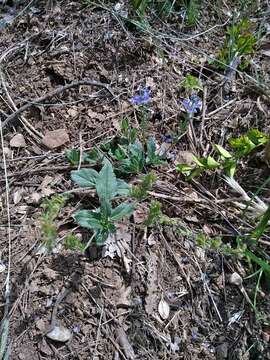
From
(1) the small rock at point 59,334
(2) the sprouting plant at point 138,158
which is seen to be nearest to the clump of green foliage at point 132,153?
(2) the sprouting plant at point 138,158

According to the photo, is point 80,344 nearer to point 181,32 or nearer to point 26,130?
point 26,130

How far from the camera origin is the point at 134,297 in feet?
4.84

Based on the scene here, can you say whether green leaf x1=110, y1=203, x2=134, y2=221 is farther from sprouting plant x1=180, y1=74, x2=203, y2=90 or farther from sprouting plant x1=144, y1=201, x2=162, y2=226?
sprouting plant x1=180, y1=74, x2=203, y2=90

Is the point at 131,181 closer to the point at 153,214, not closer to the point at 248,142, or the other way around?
the point at 153,214

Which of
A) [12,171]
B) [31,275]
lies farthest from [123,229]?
[12,171]

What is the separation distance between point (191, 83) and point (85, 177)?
1.85 ft

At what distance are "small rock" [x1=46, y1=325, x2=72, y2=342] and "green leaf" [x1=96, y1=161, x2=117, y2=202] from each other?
1.36ft

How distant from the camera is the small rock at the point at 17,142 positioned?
1.79 m

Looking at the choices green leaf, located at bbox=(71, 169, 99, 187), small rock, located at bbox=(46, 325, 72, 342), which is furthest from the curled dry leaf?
green leaf, located at bbox=(71, 169, 99, 187)

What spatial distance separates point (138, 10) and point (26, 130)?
77 cm

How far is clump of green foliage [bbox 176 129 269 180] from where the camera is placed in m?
1.71

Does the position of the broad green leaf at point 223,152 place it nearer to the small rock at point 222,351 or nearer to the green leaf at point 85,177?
the green leaf at point 85,177

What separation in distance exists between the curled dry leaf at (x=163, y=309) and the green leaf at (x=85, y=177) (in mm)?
448

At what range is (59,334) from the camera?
4.57 feet
